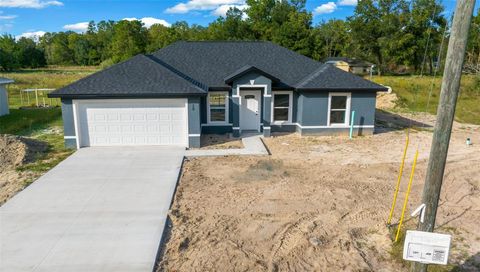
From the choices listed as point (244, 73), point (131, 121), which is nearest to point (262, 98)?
point (244, 73)

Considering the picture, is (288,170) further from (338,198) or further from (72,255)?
(72,255)

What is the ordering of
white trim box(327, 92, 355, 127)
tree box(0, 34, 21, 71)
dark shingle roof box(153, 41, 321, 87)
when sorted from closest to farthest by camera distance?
1. white trim box(327, 92, 355, 127)
2. dark shingle roof box(153, 41, 321, 87)
3. tree box(0, 34, 21, 71)

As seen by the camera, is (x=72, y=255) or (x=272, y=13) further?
(x=272, y=13)

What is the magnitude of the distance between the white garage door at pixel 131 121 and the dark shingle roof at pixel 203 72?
1.90 ft

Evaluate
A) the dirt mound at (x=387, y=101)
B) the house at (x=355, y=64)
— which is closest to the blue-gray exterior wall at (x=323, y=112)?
the dirt mound at (x=387, y=101)

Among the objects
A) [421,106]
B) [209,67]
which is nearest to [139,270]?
[209,67]

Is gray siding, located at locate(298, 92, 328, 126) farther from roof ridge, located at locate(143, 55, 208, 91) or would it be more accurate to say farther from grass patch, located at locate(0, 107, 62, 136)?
grass patch, located at locate(0, 107, 62, 136)

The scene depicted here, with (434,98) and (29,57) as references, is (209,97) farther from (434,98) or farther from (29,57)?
(29,57)

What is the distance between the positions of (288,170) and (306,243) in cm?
499

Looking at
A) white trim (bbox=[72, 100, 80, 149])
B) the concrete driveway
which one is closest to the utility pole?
the concrete driveway

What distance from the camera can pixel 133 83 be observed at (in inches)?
579

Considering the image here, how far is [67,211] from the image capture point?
8594 mm

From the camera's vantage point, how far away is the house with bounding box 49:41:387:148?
14.5m

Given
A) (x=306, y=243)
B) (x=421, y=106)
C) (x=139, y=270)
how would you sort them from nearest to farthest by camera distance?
(x=139, y=270), (x=306, y=243), (x=421, y=106)
